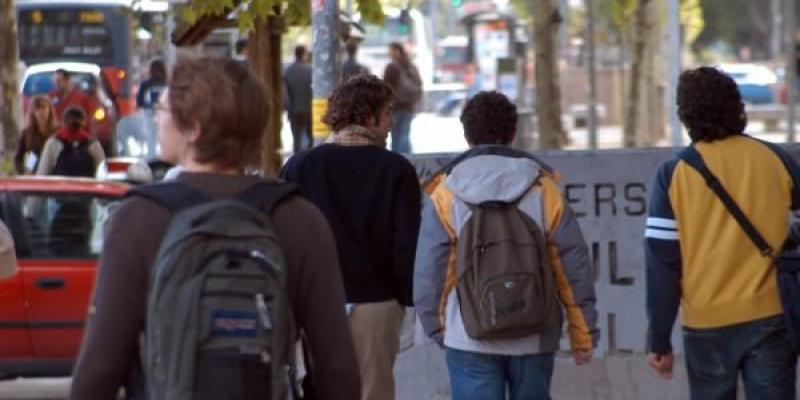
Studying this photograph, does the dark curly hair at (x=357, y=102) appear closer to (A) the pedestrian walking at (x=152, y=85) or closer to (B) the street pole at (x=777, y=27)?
(A) the pedestrian walking at (x=152, y=85)

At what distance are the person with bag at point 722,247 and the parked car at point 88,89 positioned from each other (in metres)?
21.2

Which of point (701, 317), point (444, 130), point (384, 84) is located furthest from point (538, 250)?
point (444, 130)

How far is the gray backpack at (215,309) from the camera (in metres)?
3.37

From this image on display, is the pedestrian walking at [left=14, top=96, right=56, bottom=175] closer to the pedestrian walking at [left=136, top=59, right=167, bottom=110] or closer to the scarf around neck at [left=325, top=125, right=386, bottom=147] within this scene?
the pedestrian walking at [left=136, top=59, right=167, bottom=110]

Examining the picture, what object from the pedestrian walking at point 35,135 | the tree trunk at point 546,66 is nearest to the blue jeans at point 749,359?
the pedestrian walking at point 35,135

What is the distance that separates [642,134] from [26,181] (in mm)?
26043

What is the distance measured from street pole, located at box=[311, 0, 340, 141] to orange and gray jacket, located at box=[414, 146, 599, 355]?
3.35 metres

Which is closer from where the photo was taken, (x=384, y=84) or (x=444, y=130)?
(x=384, y=84)

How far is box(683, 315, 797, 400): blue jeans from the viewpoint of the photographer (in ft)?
18.9

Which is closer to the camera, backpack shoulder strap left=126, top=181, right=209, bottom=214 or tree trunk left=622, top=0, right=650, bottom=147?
backpack shoulder strap left=126, top=181, right=209, bottom=214

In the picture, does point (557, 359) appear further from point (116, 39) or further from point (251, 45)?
point (116, 39)

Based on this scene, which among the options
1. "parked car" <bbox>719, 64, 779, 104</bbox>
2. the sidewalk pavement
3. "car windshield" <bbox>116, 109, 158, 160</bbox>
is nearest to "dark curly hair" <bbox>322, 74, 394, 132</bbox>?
the sidewalk pavement

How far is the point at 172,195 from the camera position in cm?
352

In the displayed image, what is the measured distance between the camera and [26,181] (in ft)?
35.1
